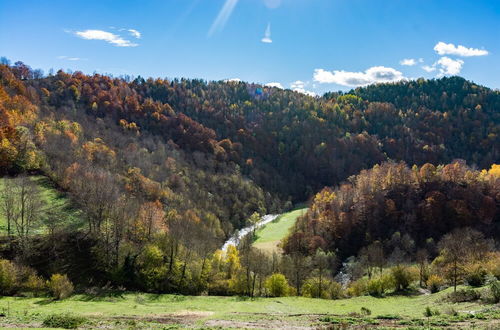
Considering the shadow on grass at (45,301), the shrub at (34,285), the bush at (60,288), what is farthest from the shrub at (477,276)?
the shrub at (34,285)

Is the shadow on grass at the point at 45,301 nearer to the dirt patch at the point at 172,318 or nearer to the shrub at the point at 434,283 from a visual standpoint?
the dirt patch at the point at 172,318

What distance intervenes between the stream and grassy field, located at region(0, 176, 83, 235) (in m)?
51.8

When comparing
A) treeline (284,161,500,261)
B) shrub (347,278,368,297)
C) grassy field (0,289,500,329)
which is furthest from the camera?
treeline (284,161,500,261)

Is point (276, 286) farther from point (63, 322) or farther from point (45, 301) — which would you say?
point (63, 322)

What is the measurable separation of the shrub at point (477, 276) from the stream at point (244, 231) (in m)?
73.8

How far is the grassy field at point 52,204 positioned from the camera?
63044 millimetres

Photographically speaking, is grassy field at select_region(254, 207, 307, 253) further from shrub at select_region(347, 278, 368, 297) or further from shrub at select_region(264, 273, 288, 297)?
shrub at select_region(264, 273, 288, 297)

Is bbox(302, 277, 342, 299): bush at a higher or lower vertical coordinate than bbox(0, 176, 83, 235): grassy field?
lower

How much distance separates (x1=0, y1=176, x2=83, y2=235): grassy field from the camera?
6304cm

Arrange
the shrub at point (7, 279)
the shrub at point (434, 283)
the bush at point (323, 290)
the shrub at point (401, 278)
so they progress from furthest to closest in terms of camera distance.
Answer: the bush at point (323, 290)
the shrub at point (401, 278)
the shrub at point (434, 283)
the shrub at point (7, 279)

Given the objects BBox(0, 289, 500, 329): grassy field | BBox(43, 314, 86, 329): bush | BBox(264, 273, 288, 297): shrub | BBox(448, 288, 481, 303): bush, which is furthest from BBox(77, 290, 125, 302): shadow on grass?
BBox(448, 288, 481, 303): bush

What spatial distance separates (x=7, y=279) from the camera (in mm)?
46656

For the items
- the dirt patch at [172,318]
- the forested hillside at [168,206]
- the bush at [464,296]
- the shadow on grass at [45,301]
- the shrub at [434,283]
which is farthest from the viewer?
the forested hillside at [168,206]

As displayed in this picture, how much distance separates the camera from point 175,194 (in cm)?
12644
